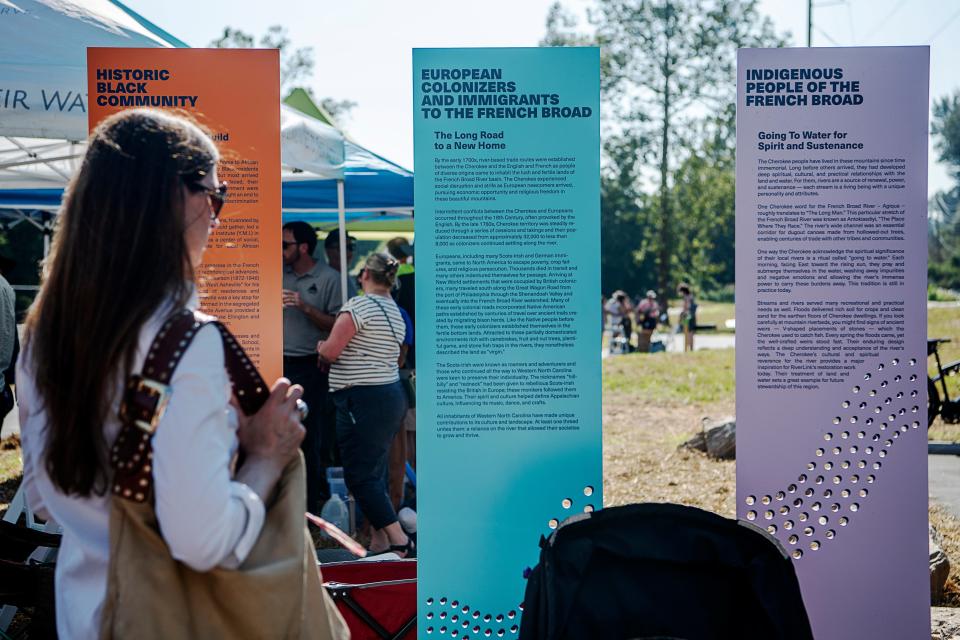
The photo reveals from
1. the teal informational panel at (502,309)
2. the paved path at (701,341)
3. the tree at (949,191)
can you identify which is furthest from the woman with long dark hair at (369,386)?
the tree at (949,191)

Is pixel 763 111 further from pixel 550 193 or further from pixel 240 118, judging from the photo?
pixel 240 118

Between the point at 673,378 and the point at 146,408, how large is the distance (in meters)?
13.7

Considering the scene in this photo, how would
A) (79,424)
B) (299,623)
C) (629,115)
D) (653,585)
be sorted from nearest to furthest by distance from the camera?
(79,424) < (299,623) < (653,585) < (629,115)

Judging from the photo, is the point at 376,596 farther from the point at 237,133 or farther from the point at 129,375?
the point at 129,375

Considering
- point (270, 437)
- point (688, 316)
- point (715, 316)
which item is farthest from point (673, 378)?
point (715, 316)

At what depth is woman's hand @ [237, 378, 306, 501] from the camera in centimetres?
172

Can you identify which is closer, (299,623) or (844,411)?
(299,623)

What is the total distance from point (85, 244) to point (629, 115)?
90.4ft

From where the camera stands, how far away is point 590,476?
3.65 meters

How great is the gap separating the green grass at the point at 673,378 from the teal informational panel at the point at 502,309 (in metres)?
9.06

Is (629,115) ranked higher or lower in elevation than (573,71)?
higher

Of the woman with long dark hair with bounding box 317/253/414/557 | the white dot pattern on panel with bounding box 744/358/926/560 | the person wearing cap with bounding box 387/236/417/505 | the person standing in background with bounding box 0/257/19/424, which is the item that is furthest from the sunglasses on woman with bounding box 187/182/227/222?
the person standing in background with bounding box 0/257/19/424

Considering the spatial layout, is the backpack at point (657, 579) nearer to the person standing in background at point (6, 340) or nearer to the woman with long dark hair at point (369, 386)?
the woman with long dark hair at point (369, 386)

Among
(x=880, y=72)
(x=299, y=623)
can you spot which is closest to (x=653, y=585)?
(x=299, y=623)
